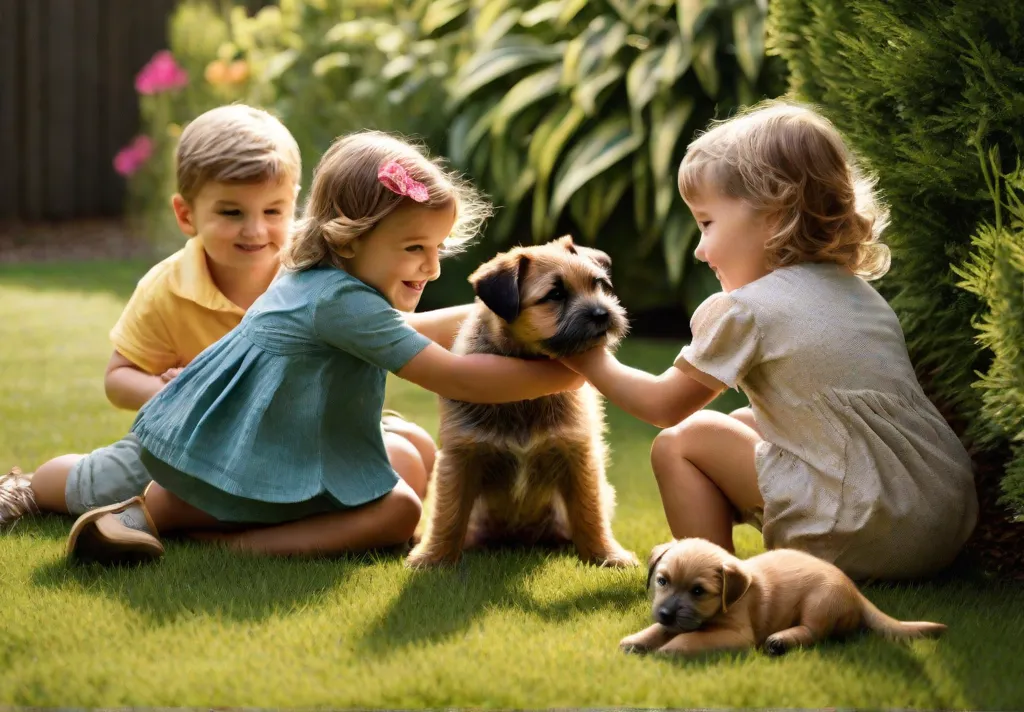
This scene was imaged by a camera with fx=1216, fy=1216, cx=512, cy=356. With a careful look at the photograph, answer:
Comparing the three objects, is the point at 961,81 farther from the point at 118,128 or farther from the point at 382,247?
the point at 118,128

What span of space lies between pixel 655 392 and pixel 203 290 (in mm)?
2112

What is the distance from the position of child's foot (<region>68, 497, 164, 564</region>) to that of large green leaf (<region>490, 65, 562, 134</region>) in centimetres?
572

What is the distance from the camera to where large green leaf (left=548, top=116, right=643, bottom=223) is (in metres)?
8.69

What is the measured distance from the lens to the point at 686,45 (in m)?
8.74

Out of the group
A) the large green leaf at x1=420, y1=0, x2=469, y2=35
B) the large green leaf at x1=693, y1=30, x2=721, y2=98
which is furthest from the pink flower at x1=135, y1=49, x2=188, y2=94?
the large green leaf at x1=693, y1=30, x2=721, y2=98

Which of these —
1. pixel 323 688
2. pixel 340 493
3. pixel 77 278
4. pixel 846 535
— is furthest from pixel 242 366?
pixel 77 278

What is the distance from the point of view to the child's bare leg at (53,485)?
4.77 meters

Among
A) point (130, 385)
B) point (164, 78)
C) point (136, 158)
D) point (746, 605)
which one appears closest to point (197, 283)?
point (130, 385)

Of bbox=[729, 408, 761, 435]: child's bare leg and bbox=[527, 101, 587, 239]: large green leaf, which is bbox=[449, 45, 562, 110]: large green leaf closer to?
bbox=[527, 101, 587, 239]: large green leaf

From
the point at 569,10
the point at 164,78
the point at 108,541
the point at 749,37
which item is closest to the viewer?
the point at 108,541

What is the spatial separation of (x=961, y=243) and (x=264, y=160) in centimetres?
264

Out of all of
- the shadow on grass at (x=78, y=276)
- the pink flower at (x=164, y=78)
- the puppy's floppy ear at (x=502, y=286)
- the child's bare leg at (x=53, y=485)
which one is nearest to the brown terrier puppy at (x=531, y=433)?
the puppy's floppy ear at (x=502, y=286)

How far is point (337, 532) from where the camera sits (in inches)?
171

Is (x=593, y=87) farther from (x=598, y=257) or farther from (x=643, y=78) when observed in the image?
(x=598, y=257)
